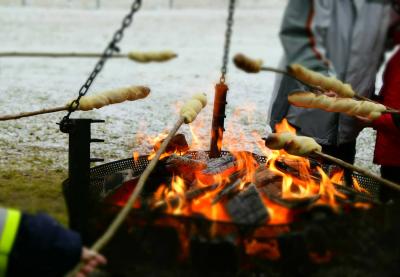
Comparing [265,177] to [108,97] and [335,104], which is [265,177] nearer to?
[335,104]

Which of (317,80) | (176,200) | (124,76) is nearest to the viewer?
(176,200)

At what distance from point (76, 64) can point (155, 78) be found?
2.35m

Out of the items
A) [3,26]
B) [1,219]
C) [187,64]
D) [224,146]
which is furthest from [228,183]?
[3,26]

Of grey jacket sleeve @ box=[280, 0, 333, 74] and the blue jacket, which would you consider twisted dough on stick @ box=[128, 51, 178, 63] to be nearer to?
grey jacket sleeve @ box=[280, 0, 333, 74]

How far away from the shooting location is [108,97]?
3.55 metres

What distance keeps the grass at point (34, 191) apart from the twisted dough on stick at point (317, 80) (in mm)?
1994

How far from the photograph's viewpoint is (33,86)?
29.0ft

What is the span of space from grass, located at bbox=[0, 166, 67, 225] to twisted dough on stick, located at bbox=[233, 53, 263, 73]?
6.09 ft

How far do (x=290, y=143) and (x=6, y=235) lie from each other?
167 cm

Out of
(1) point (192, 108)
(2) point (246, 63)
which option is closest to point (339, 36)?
(2) point (246, 63)

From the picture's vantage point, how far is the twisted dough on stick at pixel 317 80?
9.59 ft

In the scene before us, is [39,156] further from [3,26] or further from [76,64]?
[3,26]

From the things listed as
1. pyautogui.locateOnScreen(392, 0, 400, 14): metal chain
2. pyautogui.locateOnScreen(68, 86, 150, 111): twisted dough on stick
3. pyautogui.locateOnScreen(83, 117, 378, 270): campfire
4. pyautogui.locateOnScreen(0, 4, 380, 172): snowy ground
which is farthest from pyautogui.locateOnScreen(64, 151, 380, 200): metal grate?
pyautogui.locateOnScreen(0, 4, 380, 172): snowy ground

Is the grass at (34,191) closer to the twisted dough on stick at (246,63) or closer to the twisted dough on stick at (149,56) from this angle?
the twisted dough on stick at (149,56)
